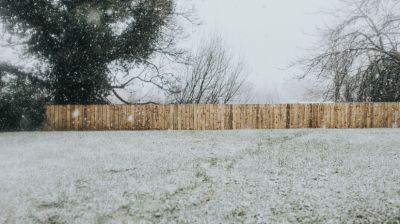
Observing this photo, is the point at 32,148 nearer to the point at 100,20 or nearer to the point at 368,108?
the point at 100,20

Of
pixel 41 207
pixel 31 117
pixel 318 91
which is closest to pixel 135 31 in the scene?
pixel 31 117

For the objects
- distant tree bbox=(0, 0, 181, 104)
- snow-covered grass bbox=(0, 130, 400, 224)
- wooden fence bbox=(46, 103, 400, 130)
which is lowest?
snow-covered grass bbox=(0, 130, 400, 224)

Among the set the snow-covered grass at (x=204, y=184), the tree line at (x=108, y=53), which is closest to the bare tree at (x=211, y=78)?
the tree line at (x=108, y=53)

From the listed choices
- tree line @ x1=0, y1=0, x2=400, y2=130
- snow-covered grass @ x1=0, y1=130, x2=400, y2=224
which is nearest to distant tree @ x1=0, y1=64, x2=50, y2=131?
tree line @ x1=0, y1=0, x2=400, y2=130

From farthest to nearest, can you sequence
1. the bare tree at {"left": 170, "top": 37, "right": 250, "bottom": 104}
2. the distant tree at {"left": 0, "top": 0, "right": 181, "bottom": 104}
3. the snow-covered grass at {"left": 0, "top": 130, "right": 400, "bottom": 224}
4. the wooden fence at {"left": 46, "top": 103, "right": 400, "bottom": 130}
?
the bare tree at {"left": 170, "top": 37, "right": 250, "bottom": 104}
the wooden fence at {"left": 46, "top": 103, "right": 400, "bottom": 130}
the distant tree at {"left": 0, "top": 0, "right": 181, "bottom": 104}
the snow-covered grass at {"left": 0, "top": 130, "right": 400, "bottom": 224}

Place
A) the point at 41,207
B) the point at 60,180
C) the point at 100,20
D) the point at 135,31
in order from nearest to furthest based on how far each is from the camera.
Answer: the point at 41,207 → the point at 60,180 → the point at 100,20 → the point at 135,31

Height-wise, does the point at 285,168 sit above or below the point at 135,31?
below

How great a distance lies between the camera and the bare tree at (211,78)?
2853 cm

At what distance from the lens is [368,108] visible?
1917 cm

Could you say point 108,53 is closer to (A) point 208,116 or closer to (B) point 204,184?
(A) point 208,116

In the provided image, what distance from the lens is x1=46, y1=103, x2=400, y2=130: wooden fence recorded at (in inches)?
746

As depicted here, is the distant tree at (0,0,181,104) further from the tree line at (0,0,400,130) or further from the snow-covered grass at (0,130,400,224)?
the snow-covered grass at (0,130,400,224)

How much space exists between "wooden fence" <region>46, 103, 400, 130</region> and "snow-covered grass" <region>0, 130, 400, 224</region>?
24.1 feet

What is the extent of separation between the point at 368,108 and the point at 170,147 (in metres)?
11.6
